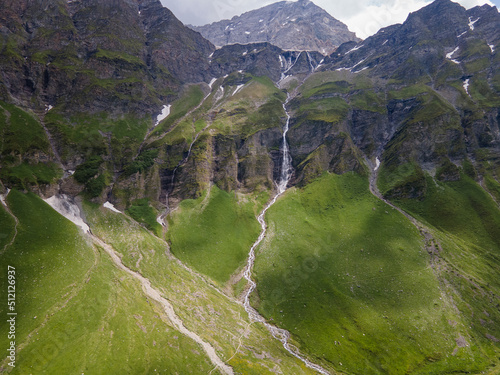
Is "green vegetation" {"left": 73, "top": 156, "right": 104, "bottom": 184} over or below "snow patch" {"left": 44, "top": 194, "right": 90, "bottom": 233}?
over

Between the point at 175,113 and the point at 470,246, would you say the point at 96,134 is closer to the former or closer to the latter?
the point at 175,113

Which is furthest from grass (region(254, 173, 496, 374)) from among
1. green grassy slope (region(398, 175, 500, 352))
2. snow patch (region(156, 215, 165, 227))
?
snow patch (region(156, 215, 165, 227))

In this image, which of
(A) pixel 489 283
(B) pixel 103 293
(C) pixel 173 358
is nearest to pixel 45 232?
(B) pixel 103 293

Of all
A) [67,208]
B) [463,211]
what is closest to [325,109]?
[463,211]

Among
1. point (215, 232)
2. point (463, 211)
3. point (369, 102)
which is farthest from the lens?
point (369, 102)

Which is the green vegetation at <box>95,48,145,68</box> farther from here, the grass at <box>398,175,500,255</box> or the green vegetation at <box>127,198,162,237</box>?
the grass at <box>398,175,500,255</box>

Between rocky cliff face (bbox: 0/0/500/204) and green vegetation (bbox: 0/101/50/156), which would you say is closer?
green vegetation (bbox: 0/101/50/156)

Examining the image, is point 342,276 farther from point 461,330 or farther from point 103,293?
point 103,293
